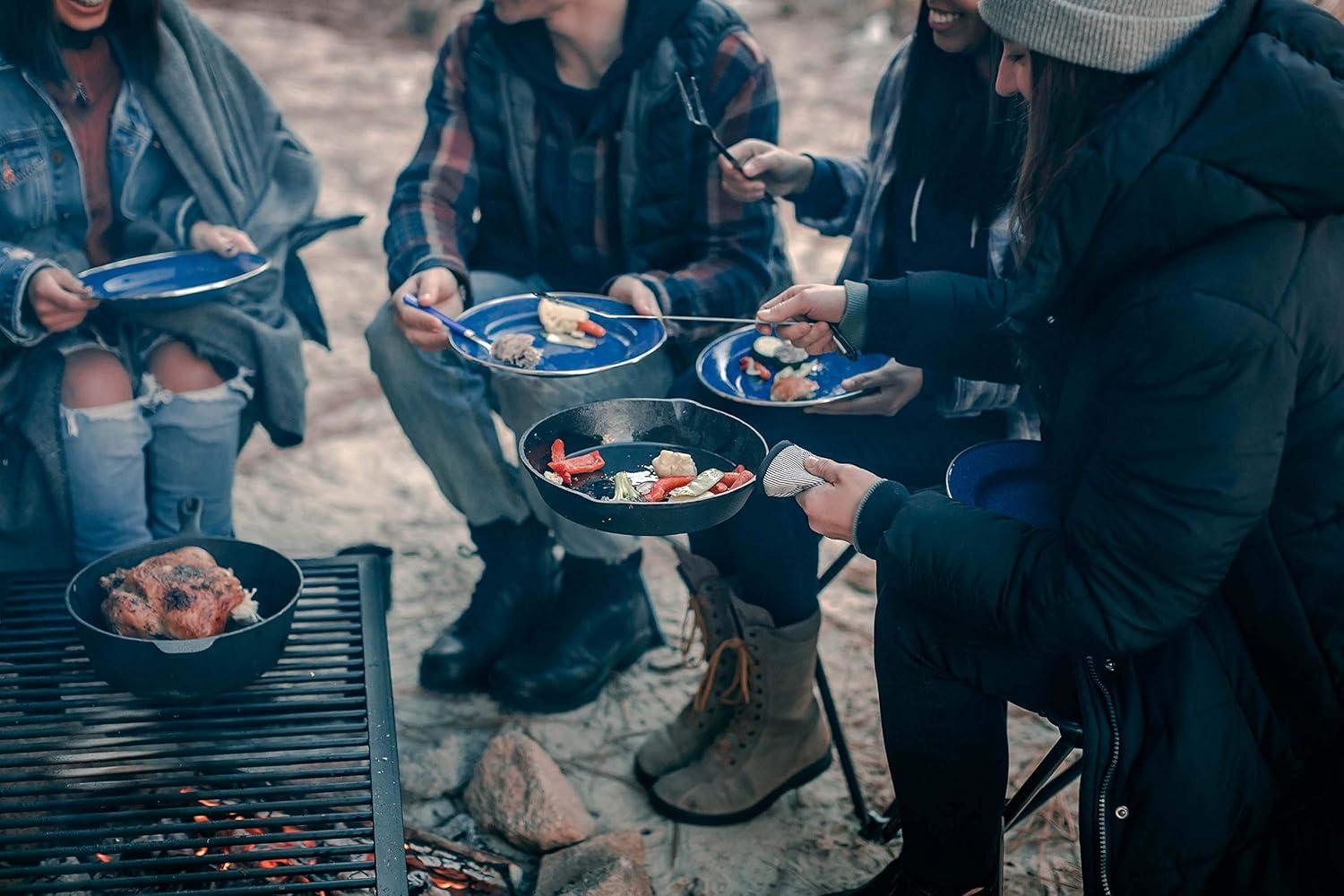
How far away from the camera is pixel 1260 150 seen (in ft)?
5.52

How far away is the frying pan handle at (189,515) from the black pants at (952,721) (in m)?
1.88

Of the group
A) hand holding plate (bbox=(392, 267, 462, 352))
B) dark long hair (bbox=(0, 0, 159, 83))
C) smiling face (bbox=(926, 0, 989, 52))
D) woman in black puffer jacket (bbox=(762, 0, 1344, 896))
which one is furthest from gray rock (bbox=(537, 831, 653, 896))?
dark long hair (bbox=(0, 0, 159, 83))

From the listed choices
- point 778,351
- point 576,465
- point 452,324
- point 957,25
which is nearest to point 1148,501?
point 576,465

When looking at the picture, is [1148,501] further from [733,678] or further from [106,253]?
[106,253]

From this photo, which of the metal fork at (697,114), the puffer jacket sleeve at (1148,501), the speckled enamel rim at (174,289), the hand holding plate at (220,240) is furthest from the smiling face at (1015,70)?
the hand holding plate at (220,240)

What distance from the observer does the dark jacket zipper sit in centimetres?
190

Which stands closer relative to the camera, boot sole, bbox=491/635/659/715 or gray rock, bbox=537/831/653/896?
gray rock, bbox=537/831/653/896

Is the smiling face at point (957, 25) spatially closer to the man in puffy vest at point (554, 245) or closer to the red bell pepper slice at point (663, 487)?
the man in puffy vest at point (554, 245)

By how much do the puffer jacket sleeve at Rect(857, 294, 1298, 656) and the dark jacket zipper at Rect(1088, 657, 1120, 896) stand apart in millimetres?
91

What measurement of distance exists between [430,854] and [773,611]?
940 mm

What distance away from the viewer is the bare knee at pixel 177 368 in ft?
10.4

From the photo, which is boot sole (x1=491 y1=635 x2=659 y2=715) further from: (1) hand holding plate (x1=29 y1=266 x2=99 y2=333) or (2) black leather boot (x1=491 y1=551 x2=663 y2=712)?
(1) hand holding plate (x1=29 y1=266 x2=99 y2=333)

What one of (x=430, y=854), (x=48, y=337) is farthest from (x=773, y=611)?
(x=48, y=337)

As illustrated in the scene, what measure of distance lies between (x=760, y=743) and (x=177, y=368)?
1.81m
